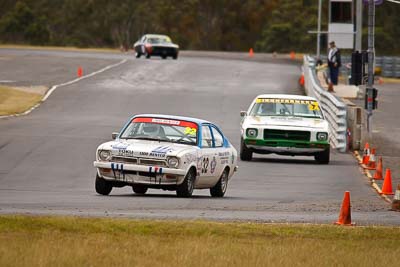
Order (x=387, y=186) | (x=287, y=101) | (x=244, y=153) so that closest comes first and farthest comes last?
(x=387, y=186), (x=244, y=153), (x=287, y=101)

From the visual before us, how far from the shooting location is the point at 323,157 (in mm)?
26953

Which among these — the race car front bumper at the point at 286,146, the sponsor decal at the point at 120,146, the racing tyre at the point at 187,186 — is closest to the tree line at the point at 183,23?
the race car front bumper at the point at 286,146

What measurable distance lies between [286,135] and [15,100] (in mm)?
18812

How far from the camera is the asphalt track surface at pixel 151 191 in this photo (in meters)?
16.5

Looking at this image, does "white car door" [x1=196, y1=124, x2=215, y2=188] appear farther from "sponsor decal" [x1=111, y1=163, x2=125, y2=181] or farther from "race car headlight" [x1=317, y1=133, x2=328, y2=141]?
"race car headlight" [x1=317, y1=133, x2=328, y2=141]

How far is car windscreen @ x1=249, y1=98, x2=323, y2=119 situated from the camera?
27.5 metres

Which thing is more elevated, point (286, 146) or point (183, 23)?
point (286, 146)

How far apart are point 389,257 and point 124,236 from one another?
9.13 ft

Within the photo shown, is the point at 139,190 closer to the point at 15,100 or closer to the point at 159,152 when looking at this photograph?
the point at 159,152

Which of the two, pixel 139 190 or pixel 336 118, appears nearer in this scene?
pixel 139 190

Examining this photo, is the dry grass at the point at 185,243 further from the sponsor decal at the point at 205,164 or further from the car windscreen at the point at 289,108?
the car windscreen at the point at 289,108

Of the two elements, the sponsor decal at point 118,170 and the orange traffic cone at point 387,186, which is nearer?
the sponsor decal at point 118,170

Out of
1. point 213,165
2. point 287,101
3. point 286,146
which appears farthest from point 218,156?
point 287,101

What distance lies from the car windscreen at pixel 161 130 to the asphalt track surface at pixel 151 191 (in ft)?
3.06
